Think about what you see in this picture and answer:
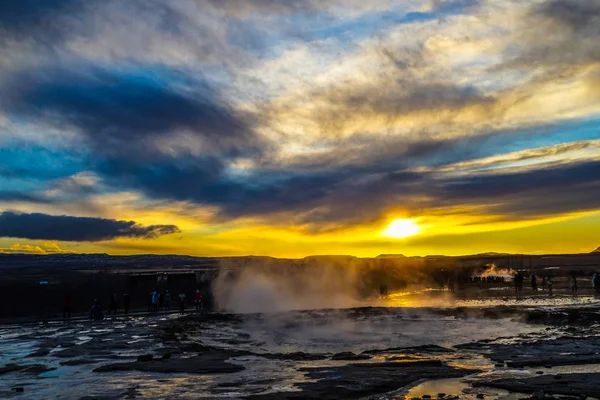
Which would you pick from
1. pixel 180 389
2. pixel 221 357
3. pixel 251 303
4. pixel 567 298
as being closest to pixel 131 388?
pixel 180 389

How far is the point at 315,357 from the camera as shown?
20859 millimetres

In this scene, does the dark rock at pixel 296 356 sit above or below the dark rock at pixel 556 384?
below

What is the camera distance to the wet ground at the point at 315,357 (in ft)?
49.5

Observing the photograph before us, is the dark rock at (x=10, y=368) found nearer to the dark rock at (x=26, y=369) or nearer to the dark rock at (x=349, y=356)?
the dark rock at (x=26, y=369)

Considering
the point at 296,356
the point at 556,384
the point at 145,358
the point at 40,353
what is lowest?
the point at 40,353

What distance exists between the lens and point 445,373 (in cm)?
1694

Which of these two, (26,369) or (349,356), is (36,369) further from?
(349,356)

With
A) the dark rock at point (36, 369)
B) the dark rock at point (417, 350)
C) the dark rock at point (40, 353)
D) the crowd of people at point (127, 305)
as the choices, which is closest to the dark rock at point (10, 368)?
the dark rock at point (36, 369)

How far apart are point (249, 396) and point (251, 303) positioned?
3550 cm

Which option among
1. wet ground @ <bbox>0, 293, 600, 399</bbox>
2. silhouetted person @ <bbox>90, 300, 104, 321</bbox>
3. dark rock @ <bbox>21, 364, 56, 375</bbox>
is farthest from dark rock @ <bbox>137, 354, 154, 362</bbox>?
silhouetted person @ <bbox>90, 300, 104, 321</bbox>

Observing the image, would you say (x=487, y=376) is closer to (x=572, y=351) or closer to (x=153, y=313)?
(x=572, y=351)

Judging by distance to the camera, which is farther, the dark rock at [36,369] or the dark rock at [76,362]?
the dark rock at [76,362]

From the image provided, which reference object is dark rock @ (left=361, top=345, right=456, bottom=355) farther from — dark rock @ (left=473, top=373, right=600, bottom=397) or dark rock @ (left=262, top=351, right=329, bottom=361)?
dark rock @ (left=473, top=373, right=600, bottom=397)

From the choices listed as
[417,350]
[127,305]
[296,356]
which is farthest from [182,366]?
[127,305]
